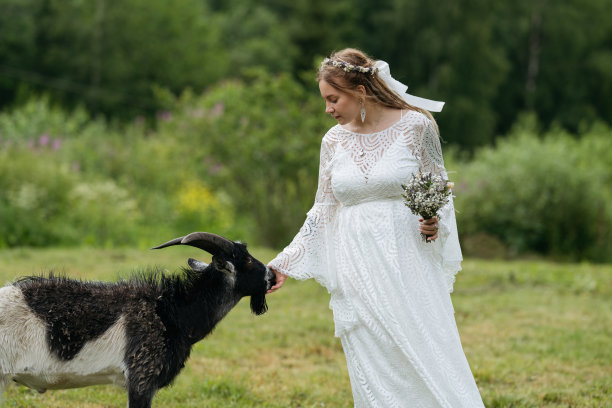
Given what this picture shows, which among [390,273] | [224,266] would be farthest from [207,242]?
[390,273]

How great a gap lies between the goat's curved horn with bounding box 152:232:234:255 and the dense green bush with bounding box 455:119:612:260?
512 inches

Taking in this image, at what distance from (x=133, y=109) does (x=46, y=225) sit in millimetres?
27628

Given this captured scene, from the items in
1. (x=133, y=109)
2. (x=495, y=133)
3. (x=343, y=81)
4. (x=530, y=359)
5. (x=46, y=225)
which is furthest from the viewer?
(x=495, y=133)

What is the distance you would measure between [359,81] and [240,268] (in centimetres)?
145

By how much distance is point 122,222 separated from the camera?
14734 millimetres

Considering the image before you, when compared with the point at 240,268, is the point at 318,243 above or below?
A: above

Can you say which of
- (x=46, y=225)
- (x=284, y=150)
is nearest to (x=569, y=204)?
(x=284, y=150)

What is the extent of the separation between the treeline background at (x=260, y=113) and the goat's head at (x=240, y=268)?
3.57m

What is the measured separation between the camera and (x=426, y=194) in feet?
13.8

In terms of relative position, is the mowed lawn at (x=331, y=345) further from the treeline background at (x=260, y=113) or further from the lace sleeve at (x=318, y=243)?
the treeline background at (x=260, y=113)

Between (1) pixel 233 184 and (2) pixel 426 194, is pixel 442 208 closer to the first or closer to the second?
(2) pixel 426 194

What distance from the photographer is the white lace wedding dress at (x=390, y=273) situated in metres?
4.31

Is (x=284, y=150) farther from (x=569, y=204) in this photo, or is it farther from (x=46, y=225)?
(x=569, y=204)

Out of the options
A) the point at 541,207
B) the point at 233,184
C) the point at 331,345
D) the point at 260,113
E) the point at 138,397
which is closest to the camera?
the point at 138,397
